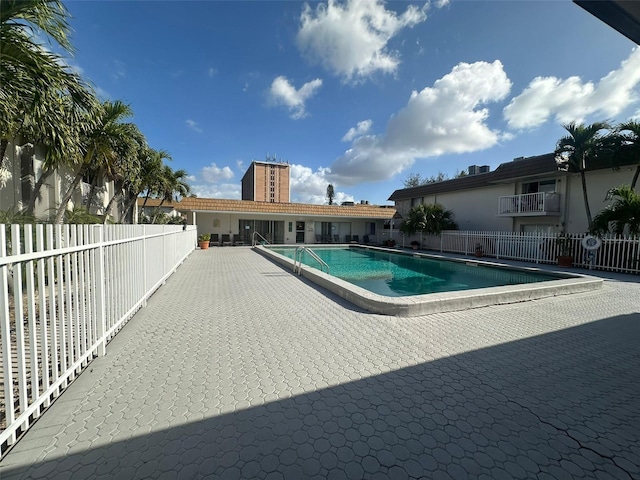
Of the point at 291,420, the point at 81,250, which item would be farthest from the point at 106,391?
the point at 291,420

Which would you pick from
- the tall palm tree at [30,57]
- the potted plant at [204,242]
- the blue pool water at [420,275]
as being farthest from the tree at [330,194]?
the tall palm tree at [30,57]

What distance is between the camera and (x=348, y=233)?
2706cm

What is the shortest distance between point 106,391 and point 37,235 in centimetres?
166

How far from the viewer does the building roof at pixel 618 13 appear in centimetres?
228

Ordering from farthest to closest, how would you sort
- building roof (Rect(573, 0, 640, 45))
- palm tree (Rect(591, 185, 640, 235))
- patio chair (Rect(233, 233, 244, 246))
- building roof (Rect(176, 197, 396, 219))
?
patio chair (Rect(233, 233, 244, 246)), building roof (Rect(176, 197, 396, 219)), palm tree (Rect(591, 185, 640, 235)), building roof (Rect(573, 0, 640, 45))

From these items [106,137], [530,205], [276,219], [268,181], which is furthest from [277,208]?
[268,181]

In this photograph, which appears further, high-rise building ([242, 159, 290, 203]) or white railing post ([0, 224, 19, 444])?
high-rise building ([242, 159, 290, 203])

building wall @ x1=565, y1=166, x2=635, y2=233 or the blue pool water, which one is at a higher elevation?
building wall @ x1=565, y1=166, x2=635, y2=233

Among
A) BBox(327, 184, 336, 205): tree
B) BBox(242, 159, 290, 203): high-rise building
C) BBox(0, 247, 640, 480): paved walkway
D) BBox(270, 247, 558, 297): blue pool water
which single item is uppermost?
BBox(242, 159, 290, 203): high-rise building

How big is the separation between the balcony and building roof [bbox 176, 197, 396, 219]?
1033 centimetres

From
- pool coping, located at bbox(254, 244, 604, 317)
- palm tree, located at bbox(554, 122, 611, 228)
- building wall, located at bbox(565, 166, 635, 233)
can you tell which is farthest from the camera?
building wall, located at bbox(565, 166, 635, 233)

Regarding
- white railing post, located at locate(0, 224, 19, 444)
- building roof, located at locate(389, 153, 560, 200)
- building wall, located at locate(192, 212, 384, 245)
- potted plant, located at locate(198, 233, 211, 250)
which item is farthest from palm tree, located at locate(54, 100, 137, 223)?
building roof, located at locate(389, 153, 560, 200)

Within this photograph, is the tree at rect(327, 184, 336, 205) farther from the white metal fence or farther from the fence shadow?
the fence shadow

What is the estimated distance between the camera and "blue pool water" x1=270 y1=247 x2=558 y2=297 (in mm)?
9438
